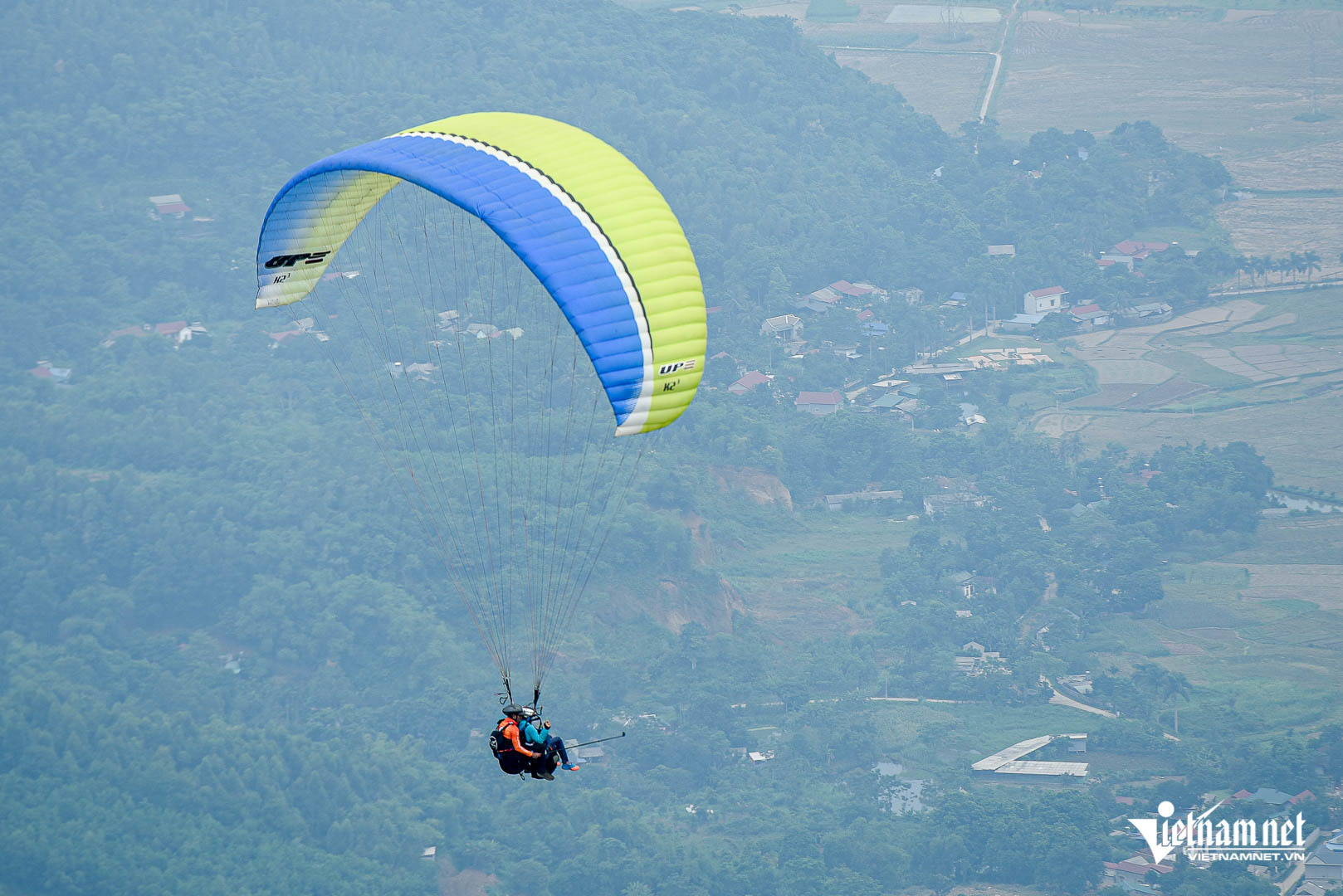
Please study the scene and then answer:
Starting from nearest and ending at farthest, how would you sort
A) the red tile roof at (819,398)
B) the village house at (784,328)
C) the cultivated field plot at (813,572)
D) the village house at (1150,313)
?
1. the cultivated field plot at (813,572)
2. the red tile roof at (819,398)
3. the village house at (784,328)
4. the village house at (1150,313)

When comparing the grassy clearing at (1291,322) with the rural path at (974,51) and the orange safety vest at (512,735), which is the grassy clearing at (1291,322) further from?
the orange safety vest at (512,735)

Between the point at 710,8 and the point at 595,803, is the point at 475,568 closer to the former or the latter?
the point at 595,803

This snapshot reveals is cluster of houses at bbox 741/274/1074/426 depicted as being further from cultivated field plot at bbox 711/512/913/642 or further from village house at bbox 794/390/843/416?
cultivated field plot at bbox 711/512/913/642

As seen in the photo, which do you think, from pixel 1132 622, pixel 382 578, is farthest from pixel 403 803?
pixel 1132 622

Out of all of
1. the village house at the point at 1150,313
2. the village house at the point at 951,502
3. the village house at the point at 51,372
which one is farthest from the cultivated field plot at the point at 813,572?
the village house at the point at 51,372

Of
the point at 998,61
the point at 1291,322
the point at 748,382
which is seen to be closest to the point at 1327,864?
the point at 748,382
